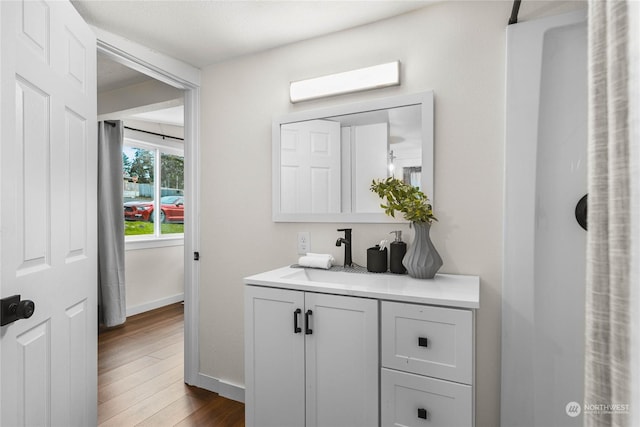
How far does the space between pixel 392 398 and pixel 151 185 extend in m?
4.33

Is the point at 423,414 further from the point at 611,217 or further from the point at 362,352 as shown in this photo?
the point at 611,217

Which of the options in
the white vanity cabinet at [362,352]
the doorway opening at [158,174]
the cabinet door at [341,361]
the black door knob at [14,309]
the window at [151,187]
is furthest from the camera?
the window at [151,187]

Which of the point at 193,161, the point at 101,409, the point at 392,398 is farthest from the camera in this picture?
the point at 193,161

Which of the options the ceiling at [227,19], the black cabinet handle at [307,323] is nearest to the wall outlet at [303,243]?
the black cabinet handle at [307,323]

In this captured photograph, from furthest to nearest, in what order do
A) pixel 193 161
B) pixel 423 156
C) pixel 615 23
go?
1. pixel 193 161
2. pixel 423 156
3. pixel 615 23

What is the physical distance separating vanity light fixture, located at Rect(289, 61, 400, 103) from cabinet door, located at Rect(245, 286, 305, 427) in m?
1.19

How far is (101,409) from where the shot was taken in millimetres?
2225

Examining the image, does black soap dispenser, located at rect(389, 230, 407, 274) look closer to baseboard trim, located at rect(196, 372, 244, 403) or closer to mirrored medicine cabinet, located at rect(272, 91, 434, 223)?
mirrored medicine cabinet, located at rect(272, 91, 434, 223)

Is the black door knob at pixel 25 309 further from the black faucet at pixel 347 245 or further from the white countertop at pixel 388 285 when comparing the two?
the black faucet at pixel 347 245

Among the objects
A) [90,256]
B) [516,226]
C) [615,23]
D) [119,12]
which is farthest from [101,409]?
[615,23]

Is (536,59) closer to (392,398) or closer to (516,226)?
(516,226)

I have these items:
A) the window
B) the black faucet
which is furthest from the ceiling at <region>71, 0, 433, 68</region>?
the window

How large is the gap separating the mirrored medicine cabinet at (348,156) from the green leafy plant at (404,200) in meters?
0.05

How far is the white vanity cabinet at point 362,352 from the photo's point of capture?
1.27m
